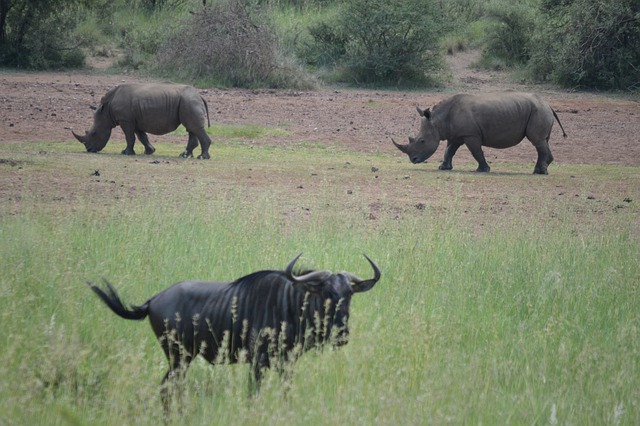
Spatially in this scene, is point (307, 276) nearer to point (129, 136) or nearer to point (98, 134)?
point (129, 136)

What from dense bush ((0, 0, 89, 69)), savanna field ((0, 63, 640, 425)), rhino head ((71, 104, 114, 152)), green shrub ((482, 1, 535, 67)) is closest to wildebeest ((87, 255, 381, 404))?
savanna field ((0, 63, 640, 425))

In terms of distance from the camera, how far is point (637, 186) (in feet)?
51.0

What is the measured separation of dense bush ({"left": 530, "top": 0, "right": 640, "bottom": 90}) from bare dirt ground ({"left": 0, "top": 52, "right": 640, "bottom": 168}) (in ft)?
3.31

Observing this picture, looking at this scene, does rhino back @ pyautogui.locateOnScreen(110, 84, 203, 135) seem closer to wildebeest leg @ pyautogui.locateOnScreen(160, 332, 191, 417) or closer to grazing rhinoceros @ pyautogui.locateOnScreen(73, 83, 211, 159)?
grazing rhinoceros @ pyautogui.locateOnScreen(73, 83, 211, 159)

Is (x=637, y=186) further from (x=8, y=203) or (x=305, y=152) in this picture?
(x=8, y=203)

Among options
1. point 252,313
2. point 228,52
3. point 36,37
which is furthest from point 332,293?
point 36,37

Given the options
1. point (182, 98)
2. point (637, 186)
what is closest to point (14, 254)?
point (182, 98)

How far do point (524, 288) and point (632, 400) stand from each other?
2660 millimetres

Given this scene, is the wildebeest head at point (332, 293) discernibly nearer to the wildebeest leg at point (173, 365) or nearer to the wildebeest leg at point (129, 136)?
the wildebeest leg at point (173, 365)

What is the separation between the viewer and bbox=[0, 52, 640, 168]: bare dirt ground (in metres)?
19.3

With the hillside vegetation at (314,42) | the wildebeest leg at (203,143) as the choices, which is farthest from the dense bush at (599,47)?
the wildebeest leg at (203,143)

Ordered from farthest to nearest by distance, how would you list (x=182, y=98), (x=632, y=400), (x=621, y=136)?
(x=621, y=136) → (x=182, y=98) → (x=632, y=400)

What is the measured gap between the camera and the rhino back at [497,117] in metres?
17.1

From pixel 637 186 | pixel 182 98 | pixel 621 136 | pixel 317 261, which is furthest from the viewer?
pixel 621 136
